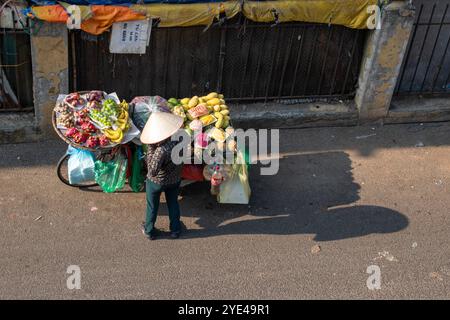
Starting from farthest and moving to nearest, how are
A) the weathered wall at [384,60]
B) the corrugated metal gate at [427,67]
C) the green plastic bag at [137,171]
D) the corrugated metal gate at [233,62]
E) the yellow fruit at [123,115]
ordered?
1. the corrugated metal gate at [427,67]
2. the weathered wall at [384,60]
3. the corrugated metal gate at [233,62]
4. the green plastic bag at [137,171]
5. the yellow fruit at [123,115]

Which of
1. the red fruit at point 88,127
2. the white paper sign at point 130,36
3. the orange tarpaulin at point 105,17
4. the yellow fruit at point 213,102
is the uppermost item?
the orange tarpaulin at point 105,17

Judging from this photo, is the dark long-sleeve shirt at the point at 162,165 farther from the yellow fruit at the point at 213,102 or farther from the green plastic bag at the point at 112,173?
the yellow fruit at the point at 213,102

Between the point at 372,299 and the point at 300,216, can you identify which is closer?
the point at 372,299

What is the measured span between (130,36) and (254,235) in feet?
9.44

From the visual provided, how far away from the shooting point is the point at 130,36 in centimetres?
725

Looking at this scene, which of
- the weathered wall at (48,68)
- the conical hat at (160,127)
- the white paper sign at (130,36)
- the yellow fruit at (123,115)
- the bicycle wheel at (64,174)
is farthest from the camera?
the white paper sign at (130,36)

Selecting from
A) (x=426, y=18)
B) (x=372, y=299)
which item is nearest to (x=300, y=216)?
(x=372, y=299)

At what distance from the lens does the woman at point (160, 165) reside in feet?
18.7

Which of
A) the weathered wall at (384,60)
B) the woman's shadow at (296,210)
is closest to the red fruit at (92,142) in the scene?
the woman's shadow at (296,210)

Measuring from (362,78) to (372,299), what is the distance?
140 inches

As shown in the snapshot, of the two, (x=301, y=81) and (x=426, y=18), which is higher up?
(x=426, y=18)

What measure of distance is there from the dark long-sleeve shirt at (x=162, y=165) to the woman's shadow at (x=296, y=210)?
0.88 m

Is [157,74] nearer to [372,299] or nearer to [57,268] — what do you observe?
[57,268]

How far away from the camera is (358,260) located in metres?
6.37
